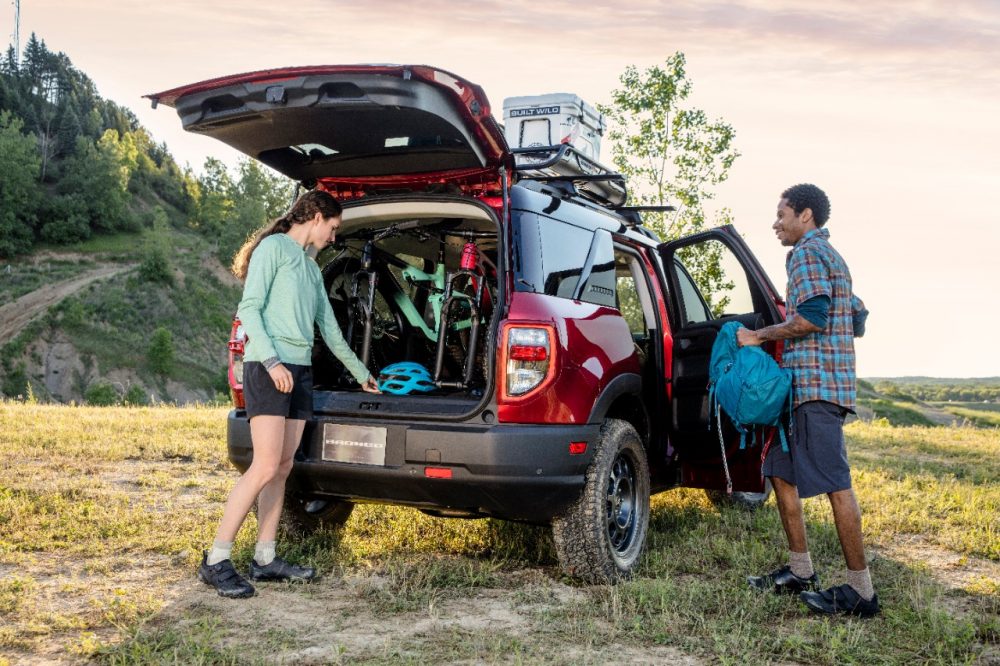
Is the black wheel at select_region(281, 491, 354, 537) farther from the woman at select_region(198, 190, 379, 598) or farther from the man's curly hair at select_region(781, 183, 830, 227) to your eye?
the man's curly hair at select_region(781, 183, 830, 227)

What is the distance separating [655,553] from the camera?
16.6 ft

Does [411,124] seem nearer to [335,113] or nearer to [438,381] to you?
[335,113]

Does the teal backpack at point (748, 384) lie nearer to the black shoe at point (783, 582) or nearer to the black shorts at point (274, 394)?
the black shoe at point (783, 582)

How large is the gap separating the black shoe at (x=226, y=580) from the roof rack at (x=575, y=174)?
236 cm

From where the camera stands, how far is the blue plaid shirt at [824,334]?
4305 millimetres

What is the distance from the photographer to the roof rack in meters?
4.76

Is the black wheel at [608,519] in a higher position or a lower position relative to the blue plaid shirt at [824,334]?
lower

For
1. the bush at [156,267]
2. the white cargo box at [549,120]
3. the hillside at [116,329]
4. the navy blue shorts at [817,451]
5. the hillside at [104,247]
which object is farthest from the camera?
the bush at [156,267]

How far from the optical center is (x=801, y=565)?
4.49 m

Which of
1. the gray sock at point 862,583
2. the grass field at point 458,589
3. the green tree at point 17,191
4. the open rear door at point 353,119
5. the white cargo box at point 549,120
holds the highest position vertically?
the green tree at point 17,191

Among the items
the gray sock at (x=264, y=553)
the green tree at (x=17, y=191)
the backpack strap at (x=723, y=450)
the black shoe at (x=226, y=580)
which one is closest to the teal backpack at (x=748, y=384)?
the backpack strap at (x=723, y=450)

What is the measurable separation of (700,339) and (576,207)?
3.47 feet

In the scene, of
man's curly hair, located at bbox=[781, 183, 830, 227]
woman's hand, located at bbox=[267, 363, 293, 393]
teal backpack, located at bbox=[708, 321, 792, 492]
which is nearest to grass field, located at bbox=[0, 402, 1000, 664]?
teal backpack, located at bbox=[708, 321, 792, 492]

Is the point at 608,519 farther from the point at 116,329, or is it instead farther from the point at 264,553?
the point at 116,329
